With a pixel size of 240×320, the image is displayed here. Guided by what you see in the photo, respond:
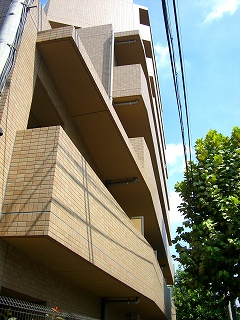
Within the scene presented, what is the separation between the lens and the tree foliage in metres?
8.78

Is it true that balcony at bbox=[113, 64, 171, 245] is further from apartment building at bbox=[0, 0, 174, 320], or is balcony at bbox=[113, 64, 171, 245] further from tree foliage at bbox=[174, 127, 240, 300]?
tree foliage at bbox=[174, 127, 240, 300]

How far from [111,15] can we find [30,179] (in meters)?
15.6

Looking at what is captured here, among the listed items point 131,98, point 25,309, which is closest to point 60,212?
point 25,309

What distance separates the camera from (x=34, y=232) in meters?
4.42

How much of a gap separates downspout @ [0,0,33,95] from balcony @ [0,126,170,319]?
1964mm

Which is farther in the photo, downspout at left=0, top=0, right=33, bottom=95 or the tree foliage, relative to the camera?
the tree foliage

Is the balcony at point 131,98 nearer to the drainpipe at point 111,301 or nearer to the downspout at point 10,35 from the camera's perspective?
the drainpipe at point 111,301

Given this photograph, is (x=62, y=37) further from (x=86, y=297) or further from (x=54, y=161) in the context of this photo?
(x=86, y=297)

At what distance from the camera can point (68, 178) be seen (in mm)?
5375

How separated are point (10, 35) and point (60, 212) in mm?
2556

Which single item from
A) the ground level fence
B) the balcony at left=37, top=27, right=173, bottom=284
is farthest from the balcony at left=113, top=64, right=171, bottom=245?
the ground level fence

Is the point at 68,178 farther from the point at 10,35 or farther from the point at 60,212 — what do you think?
the point at 10,35

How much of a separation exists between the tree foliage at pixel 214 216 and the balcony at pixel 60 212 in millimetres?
2759

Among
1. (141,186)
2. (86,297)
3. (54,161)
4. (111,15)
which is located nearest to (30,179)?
(54,161)
